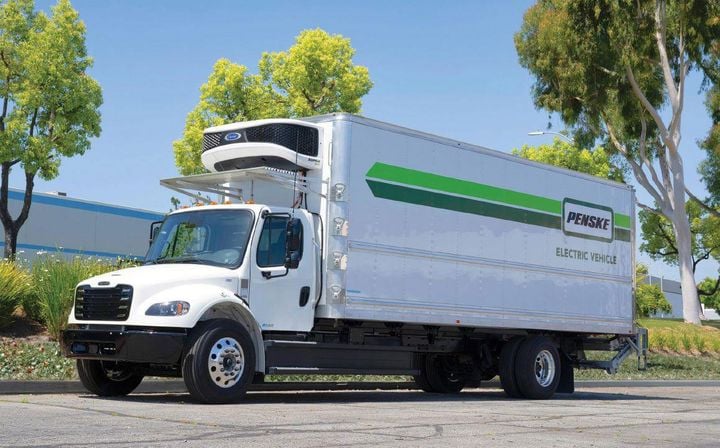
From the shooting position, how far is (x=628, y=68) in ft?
129

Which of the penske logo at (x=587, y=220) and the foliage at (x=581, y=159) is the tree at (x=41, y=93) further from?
the foliage at (x=581, y=159)

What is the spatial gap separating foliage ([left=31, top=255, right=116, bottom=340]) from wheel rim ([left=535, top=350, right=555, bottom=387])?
8021mm

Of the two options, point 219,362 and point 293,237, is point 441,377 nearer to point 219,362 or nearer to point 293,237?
point 293,237

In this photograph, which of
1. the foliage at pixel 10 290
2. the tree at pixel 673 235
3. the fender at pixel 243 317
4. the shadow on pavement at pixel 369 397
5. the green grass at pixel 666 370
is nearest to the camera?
the fender at pixel 243 317

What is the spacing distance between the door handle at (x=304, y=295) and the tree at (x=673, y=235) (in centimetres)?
6190

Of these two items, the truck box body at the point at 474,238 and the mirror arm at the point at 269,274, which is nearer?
the mirror arm at the point at 269,274

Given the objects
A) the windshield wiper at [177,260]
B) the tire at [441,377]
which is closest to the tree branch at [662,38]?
the tire at [441,377]

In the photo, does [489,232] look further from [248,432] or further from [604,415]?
[248,432]

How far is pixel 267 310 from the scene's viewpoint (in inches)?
506

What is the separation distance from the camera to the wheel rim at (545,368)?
1647 centimetres

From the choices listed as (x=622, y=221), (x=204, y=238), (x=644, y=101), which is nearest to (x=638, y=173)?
(x=644, y=101)

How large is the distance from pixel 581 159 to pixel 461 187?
50.0 metres

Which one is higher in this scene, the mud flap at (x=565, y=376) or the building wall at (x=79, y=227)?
the building wall at (x=79, y=227)

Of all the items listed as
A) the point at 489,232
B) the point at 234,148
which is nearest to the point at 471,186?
the point at 489,232
